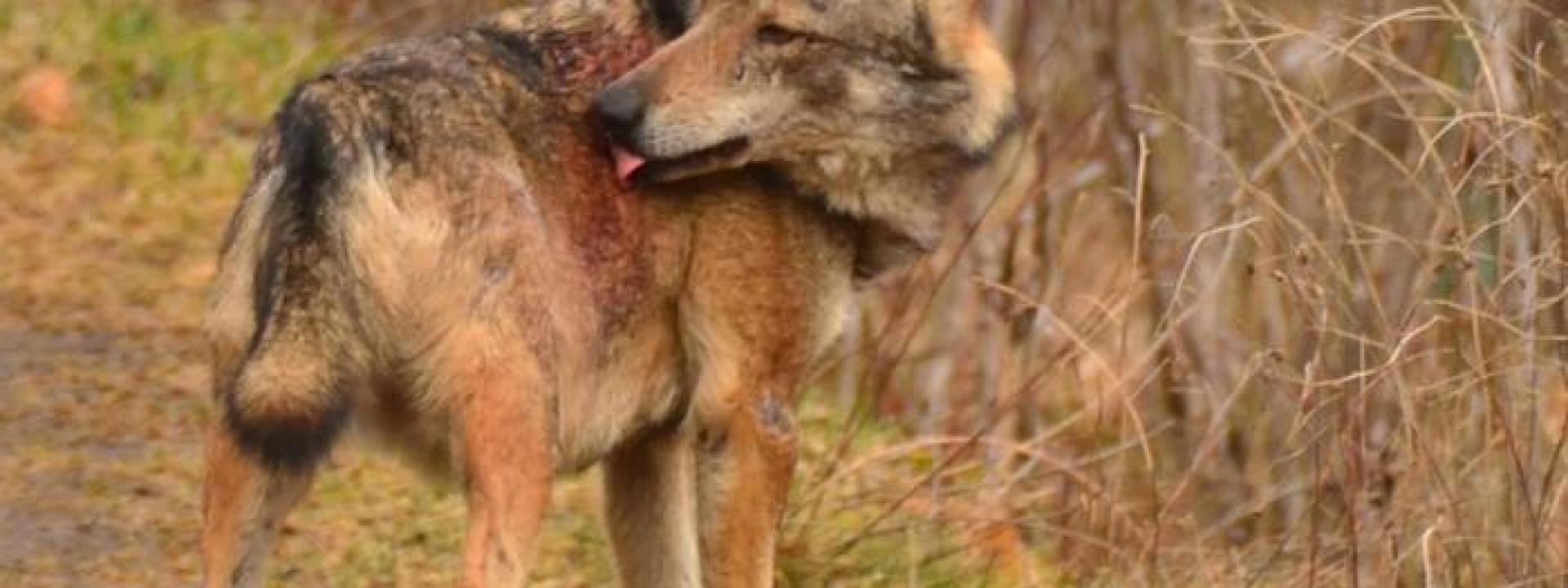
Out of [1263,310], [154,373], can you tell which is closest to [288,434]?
[154,373]

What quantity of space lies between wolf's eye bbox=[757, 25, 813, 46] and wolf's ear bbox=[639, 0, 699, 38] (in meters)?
0.16

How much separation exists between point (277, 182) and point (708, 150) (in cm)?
91

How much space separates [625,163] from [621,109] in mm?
102

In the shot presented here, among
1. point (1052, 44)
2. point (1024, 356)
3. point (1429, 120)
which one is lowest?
point (1024, 356)

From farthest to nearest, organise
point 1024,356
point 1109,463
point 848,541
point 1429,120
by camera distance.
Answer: point 1024,356, point 1109,463, point 848,541, point 1429,120

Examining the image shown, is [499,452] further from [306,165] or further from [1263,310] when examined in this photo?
[1263,310]

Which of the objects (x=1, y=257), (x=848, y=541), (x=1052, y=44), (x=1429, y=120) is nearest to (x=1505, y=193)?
(x=1429, y=120)

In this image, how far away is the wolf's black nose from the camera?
620 cm

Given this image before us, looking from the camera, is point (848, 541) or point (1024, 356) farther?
point (1024, 356)

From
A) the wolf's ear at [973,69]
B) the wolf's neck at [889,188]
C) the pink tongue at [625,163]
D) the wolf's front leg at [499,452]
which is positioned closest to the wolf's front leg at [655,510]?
the wolf's neck at [889,188]

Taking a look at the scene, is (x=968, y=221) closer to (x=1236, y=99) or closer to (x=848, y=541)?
(x=1236, y=99)

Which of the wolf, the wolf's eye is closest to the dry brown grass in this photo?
the wolf

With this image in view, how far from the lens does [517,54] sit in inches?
250

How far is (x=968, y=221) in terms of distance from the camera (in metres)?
10.7
